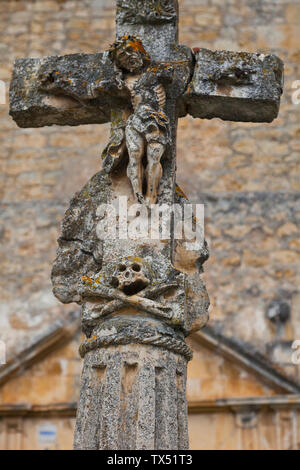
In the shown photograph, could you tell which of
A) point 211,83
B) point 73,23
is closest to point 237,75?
point 211,83

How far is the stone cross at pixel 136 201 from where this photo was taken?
117 inches

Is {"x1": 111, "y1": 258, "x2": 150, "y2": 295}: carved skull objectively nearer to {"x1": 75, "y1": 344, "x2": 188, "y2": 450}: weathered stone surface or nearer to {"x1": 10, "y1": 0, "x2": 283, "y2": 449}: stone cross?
{"x1": 10, "y1": 0, "x2": 283, "y2": 449}: stone cross

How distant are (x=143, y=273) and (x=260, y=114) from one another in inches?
41.9

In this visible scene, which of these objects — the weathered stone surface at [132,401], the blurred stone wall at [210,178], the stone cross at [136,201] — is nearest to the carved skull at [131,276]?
the stone cross at [136,201]

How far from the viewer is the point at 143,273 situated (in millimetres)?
3156

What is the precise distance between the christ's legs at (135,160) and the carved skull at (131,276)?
0.33 meters

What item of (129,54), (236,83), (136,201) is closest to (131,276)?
(136,201)

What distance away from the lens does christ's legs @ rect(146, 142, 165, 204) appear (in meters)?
3.39

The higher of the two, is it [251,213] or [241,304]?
[251,213]

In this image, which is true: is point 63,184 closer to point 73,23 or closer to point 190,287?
point 73,23

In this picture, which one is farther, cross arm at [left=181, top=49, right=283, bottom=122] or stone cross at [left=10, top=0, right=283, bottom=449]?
cross arm at [left=181, top=49, right=283, bottom=122]

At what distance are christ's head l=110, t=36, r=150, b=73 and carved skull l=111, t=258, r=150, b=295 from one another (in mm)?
893

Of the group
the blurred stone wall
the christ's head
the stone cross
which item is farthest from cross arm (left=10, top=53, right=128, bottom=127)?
the blurred stone wall
